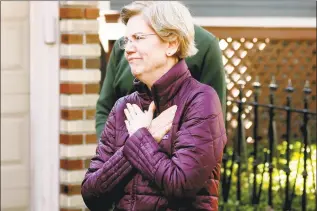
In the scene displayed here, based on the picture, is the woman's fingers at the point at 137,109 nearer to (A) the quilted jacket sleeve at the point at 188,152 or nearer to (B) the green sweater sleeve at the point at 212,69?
(A) the quilted jacket sleeve at the point at 188,152

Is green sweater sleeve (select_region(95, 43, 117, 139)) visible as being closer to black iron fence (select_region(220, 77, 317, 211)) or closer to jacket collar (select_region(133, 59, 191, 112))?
jacket collar (select_region(133, 59, 191, 112))

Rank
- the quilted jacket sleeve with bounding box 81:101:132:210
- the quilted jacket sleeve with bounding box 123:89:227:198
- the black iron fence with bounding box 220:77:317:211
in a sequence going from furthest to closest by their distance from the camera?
the black iron fence with bounding box 220:77:317:211 < the quilted jacket sleeve with bounding box 81:101:132:210 < the quilted jacket sleeve with bounding box 123:89:227:198

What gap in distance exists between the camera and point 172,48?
3.10 metres

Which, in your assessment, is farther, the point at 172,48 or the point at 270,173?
the point at 270,173

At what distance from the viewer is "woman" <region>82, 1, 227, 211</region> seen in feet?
9.68

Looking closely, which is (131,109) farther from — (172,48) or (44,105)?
(44,105)

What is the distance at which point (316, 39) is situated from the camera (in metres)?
10.2

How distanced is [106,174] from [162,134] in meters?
0.24

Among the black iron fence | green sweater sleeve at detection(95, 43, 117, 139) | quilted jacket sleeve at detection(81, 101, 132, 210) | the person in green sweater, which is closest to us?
quilted jacket sleeve at detection(81, 101, 132, 210)

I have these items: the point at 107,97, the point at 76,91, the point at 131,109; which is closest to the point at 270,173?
the point at 76,91

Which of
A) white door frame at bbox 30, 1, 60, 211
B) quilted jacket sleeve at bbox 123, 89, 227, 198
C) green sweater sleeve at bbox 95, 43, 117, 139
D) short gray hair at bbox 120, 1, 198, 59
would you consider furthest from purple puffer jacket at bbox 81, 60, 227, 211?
white door frame at bbox 30, 1, 60, 211

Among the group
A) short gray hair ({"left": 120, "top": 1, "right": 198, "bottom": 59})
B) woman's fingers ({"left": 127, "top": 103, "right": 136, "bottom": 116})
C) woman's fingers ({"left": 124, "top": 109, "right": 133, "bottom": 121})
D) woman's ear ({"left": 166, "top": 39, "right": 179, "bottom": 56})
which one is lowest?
woman's fingers ({"left": 124, "top": 109, "right": 133, "bottom": 121})

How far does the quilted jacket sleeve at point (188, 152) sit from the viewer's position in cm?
293

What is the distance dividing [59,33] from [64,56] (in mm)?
138
